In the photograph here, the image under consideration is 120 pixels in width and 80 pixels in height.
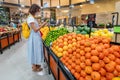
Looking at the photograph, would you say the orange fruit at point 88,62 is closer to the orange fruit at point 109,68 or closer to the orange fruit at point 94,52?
the orange fruit at point 94,52

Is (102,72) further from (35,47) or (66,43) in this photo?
(35,47)

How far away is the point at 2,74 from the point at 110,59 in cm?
321

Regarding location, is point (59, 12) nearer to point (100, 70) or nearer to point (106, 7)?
point (106, 7)

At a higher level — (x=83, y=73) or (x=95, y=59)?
(x=95, y=59)

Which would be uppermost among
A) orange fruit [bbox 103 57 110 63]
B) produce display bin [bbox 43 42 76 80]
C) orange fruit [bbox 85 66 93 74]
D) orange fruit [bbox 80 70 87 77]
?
orange fruit [bbox 103 57 110 63]

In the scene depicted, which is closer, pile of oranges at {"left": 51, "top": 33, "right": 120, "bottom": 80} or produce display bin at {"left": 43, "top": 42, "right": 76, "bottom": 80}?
pile of oranges at {"left": 51, "top": 33, "right": 120, "bottom": 80}

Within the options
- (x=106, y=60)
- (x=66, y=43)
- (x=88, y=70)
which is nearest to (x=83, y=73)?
(x=88, y=70)

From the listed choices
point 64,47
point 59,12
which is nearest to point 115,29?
point 64,47

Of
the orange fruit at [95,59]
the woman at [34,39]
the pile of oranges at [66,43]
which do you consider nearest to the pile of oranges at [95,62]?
the orange fruit at [95,59]

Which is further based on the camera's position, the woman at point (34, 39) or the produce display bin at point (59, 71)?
the woman at point (34, 39)

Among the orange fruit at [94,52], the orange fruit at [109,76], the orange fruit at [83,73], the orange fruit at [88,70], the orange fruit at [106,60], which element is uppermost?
the orange fruit at [94,52]

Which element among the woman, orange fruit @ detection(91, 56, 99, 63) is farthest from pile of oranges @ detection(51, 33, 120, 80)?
the woman

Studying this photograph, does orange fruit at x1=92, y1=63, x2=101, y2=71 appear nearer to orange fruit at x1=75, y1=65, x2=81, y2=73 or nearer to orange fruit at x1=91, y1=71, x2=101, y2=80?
orange fruit at x1=91, y1=71, x2=101, y2=80

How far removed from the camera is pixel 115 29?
211cm
